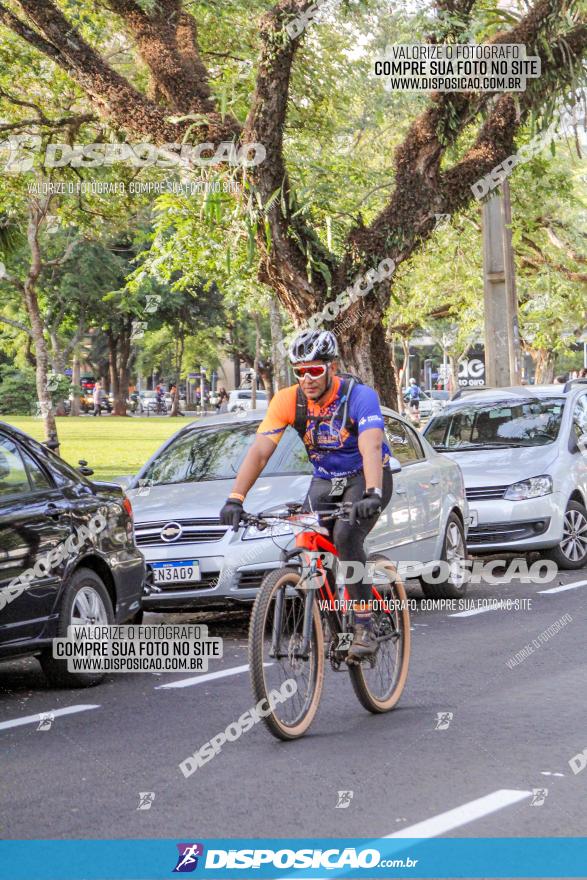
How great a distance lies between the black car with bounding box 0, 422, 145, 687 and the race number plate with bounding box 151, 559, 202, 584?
81 cm

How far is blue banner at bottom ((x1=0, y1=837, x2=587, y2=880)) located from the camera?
177 inches

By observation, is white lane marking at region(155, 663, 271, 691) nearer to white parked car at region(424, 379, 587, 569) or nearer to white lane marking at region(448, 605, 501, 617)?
white lane marking at region(448, 605, 501, 617)

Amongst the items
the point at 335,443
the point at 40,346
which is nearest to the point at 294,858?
the point at 335,443

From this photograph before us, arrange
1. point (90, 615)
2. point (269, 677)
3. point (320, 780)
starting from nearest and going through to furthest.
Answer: point (320, 780) < point (269, 677) < point (90, 615)

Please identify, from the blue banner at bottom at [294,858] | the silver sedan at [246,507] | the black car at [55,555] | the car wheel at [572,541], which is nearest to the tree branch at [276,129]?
the silver sedan at [246,507]

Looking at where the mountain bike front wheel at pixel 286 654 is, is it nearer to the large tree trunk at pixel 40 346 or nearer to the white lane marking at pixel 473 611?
the white lane marking at pixel 473 611

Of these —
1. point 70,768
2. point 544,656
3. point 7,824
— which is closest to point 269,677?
point 70,768

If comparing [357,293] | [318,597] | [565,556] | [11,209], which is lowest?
[565,556]

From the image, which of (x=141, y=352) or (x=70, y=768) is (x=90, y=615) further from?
(x=141, y=352)

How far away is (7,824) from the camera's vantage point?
5.06 m

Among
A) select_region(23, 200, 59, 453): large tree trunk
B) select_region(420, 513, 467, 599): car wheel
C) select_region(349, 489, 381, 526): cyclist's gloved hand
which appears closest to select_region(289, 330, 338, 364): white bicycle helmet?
select_region(349, 489, 381, 526): cyclist's gloved hand

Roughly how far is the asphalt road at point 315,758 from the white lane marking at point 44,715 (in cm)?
1

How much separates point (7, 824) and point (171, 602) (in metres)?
4.68

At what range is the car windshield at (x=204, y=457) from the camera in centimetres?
1091
